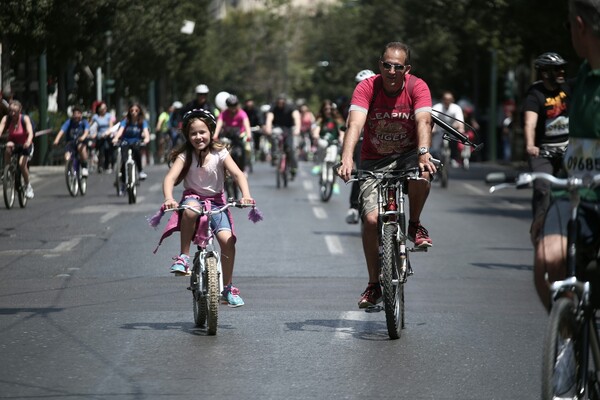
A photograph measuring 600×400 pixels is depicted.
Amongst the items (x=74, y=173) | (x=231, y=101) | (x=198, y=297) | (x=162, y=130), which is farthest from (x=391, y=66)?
(x=162, y=130)

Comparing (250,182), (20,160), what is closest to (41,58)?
(250,182)

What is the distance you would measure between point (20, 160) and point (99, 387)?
1572cm

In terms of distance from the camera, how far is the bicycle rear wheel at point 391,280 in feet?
29.1

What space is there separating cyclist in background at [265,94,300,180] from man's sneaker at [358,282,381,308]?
65.6ft

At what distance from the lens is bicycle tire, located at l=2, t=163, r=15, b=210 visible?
22141 mm

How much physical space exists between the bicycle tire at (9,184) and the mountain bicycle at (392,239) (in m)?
13.6

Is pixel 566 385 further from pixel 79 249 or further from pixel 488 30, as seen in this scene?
pixel 488 30

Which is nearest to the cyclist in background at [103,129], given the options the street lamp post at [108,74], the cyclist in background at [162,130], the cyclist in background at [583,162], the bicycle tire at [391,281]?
the cyclist in background at [162,130]

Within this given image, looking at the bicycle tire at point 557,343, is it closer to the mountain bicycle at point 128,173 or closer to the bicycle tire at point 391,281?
the bicycle tire at point 391,281

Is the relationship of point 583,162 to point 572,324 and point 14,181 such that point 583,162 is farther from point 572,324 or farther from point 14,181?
point 14,181

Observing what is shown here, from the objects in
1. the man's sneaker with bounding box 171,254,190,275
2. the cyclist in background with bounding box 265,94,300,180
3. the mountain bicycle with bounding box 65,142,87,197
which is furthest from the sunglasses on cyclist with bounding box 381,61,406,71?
the cyclist in background with bounding box 265,94,300,180

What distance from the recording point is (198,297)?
364 inches

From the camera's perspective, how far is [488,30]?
43812 mm

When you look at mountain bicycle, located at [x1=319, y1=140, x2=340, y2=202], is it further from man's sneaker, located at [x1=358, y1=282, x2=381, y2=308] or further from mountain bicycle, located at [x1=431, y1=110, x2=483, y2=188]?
man's sneaker, located at [x1=358, y1=282, x2=381, y2=308]
